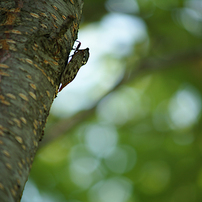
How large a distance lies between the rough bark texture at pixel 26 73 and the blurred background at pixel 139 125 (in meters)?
4.79

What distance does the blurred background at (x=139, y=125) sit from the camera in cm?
802

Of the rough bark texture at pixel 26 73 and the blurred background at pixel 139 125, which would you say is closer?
the rough bark texture at pixel 26 73

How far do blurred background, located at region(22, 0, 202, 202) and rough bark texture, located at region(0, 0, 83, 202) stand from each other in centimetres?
479

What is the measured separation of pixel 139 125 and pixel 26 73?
9.17m

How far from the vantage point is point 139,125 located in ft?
34.3

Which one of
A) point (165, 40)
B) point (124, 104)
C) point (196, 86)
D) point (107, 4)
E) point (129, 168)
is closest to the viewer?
point (107, 4)

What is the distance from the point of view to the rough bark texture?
4.14 feet

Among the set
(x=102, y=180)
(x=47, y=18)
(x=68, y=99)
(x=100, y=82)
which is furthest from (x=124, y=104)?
(x=47, y=18)

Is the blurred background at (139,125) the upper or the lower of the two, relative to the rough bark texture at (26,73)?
lower

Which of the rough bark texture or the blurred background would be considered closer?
the rough bark texture

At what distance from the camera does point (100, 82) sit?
1146cm

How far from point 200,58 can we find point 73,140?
6.30m

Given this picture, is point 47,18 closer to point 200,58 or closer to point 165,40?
point 200,58

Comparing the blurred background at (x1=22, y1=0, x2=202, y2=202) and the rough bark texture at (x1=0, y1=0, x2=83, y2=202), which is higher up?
the rough bark texture at (x1=0, y1=0, x2=83, y2=202)
